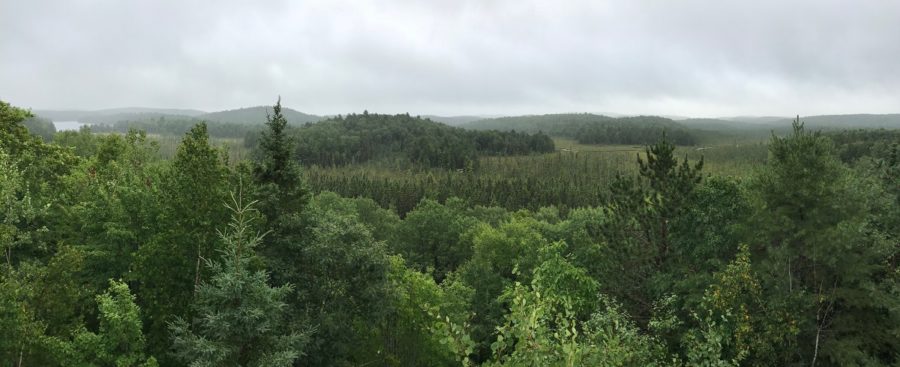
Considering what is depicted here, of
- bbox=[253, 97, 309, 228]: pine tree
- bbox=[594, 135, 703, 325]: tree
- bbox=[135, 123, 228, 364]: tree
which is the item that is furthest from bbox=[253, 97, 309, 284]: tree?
bbox=[594, 135, 703, 325]: tree

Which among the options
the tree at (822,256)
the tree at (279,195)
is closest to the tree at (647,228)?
the tree at (822,256)

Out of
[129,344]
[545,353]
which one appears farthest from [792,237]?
[129,344]

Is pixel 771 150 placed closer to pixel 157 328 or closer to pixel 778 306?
pixel 778 306

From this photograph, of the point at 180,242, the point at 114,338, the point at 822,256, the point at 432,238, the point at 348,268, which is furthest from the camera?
the point at 432,238

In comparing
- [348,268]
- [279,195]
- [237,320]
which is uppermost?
[279,195]

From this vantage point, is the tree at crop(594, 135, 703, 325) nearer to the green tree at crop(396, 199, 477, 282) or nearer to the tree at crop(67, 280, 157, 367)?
the tree at crop(67, 280, 157, 367)

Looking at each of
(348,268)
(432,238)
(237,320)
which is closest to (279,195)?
(348,268)

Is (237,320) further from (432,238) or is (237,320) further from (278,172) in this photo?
(432,238)

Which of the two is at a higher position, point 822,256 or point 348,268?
point 822,256

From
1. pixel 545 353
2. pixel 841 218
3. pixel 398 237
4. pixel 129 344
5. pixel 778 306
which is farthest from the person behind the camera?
pixel 398 237

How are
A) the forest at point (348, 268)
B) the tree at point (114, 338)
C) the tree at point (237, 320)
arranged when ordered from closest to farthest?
the tree at point (237, 320) → the tree at point (114, 338) → the forest at point (348, 268)

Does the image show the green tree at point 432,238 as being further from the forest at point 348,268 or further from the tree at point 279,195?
the tree at point 279,195

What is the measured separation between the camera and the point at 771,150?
780 inches

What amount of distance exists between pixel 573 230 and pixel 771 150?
18.0 m
